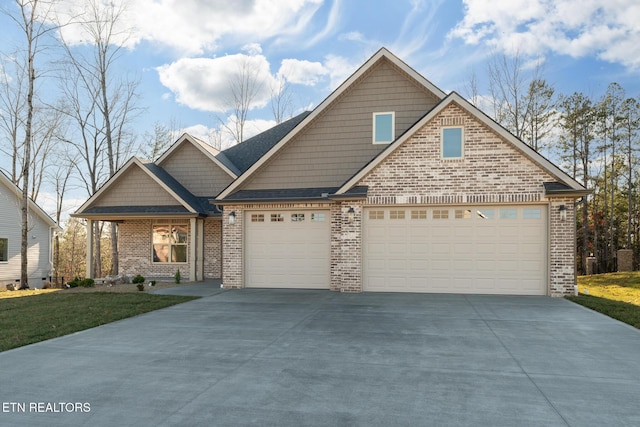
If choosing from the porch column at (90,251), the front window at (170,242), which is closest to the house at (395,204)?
the porch column at (90,251)

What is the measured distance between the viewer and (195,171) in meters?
18.8

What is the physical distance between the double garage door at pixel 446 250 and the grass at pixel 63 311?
5.07 m

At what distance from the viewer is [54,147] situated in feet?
96.6

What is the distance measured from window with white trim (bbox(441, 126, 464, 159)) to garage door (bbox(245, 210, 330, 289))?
4.13m

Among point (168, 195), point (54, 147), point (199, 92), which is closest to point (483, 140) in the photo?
point (168, 195)

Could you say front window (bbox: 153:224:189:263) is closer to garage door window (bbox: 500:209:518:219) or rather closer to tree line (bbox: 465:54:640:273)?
garage door window (bbox: 500:209:518:219)

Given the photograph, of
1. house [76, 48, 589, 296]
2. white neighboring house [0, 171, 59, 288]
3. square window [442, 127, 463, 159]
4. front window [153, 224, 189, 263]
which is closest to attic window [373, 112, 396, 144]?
house [76, 48, 589, 296]

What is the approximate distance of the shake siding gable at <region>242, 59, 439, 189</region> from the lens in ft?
46.7

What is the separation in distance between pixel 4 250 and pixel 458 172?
22077mm

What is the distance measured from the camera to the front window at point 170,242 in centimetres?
1791

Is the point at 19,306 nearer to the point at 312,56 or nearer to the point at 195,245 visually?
the point at 195,245

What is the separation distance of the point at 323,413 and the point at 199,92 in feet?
101

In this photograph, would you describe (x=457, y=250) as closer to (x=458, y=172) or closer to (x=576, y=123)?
(x=458, y=172)

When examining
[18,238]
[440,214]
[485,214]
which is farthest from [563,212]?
[18,238]
